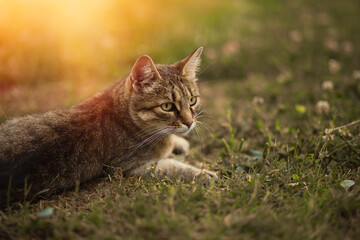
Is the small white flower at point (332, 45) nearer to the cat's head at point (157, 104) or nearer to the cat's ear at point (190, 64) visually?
the cat's ear at point (190, 64)

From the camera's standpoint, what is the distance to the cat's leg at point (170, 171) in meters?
2.51

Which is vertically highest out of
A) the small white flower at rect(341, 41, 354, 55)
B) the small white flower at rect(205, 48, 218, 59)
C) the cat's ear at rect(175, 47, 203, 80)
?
the cat's ear at rect(175, 47, 203, 80)

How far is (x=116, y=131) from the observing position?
2627mm

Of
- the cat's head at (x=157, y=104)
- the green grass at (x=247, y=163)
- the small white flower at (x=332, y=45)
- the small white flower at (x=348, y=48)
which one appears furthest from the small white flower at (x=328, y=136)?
the small white flower at (x=332, y=45)

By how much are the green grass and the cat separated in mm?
170

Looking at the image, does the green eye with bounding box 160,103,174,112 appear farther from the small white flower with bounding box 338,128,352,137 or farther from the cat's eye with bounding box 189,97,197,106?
the small white flower with bounding box 338,128,352,137

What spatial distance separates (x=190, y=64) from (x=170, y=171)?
3.59 ft

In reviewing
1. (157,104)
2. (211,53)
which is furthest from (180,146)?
(211,53)

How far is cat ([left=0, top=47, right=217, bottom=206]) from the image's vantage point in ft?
7.41

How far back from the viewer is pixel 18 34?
16.3 feet

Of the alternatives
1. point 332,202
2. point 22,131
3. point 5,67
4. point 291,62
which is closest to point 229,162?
point 332,202

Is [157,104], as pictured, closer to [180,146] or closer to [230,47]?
[180,146]

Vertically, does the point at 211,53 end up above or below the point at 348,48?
above

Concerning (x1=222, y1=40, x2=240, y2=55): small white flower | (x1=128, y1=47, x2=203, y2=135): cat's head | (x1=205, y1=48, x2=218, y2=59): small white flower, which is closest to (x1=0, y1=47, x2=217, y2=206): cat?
(x1=128, y1=47, x2=203, y2=135): cat's head
